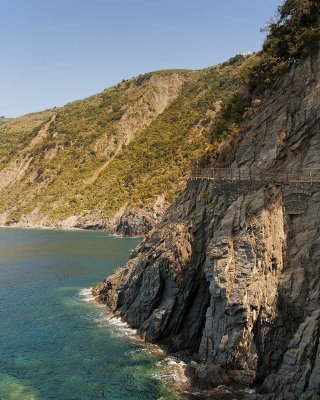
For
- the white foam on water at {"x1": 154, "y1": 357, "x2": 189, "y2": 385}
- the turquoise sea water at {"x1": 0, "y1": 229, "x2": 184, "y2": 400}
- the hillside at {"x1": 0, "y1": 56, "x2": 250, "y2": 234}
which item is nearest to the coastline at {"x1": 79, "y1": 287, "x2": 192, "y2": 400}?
the white foam on water at {"x1": 154, "y1": 357, "x2": 189, "y2": 385}

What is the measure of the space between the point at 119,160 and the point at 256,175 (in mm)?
132897

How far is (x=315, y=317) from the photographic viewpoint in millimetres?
27219

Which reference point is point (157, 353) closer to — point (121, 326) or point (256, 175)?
point (121, 326)

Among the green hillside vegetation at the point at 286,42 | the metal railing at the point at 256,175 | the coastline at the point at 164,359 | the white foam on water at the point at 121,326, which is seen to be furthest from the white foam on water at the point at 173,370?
the green hillside vegetation at the point at 286,42

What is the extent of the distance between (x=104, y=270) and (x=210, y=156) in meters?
32.6

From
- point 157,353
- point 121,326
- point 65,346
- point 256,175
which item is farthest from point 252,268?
point 65,346

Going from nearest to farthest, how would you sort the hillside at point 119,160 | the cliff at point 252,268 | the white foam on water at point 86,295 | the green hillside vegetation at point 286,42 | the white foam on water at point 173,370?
the cliff at point 252,268, the white foam on water at point 173,370, the green hillside vegetation at point 286,42, the white foam on water at point 86,295, the hillside at point 119,160

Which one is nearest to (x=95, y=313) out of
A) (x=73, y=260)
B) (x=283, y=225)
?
(x=283, y=225)

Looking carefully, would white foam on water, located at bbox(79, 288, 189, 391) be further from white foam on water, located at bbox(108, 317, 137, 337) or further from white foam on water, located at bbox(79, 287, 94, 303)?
white foam on water, located at bbox(79, 287, 94, 303)

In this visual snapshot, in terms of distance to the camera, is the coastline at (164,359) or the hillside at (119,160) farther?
the hillside at (119,160)

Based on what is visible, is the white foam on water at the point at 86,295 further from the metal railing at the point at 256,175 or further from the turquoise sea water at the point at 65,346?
the metal railing at the point at 256,175

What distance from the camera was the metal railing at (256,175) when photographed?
3452cm

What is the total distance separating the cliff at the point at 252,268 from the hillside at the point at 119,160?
81.0m

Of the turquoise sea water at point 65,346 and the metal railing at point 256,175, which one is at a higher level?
the metal railing at point 256,175
